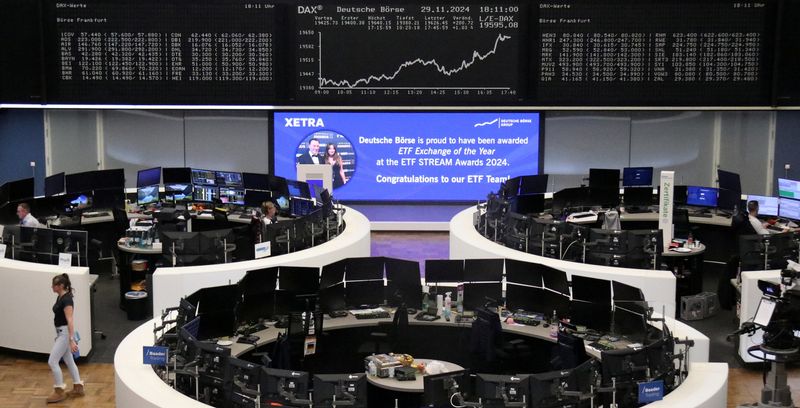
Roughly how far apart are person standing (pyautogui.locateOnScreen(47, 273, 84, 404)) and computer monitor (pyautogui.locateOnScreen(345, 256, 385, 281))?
2.60 meters

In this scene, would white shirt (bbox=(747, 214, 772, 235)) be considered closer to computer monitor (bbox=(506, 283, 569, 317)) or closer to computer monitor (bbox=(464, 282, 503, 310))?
computer monitor (bbox=(506, 283, 569, 317))

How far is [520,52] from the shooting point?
1545cm

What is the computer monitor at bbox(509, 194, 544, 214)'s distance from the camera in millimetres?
14516

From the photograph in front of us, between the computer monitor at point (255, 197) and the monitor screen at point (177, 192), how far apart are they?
2.92 ft

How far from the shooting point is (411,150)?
16672mm

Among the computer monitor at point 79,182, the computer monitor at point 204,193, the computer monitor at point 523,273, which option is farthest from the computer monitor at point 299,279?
the computer monitor at point 79,182

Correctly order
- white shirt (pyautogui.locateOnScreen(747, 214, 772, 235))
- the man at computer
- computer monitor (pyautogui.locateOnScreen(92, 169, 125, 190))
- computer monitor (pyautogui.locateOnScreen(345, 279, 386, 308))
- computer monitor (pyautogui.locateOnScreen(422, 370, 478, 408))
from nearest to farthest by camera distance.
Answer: computer monitor (pyautogui.locateOnScreen(422, 370, 478, 408))
computer monitor (pyautogui.locateOnScreen(345, 279, 386, 308))
white shirt (pyautogui.locateOnScreen(747, 214, 772, 235))
computer monitor (pyautogui.locateOnScreen(92, 169, 125, 190))
the man at computer

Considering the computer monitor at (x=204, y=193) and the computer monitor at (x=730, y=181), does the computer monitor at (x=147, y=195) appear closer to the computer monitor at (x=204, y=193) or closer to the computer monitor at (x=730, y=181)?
the computer monitor at (x=204, y=193)

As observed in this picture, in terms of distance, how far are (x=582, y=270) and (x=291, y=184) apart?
5.06 m

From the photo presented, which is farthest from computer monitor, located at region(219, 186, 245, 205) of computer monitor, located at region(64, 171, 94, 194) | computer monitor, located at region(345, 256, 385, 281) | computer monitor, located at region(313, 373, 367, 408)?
computer monitor, located at region(313, 373, 367, 408)

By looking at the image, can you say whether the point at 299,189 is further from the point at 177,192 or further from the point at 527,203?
the point at 527,203

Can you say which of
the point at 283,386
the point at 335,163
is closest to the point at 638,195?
the point at 335,163

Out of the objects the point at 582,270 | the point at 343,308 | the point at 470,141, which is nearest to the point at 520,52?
the point at 470,141

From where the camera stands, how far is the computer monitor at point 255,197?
49.2 ft
